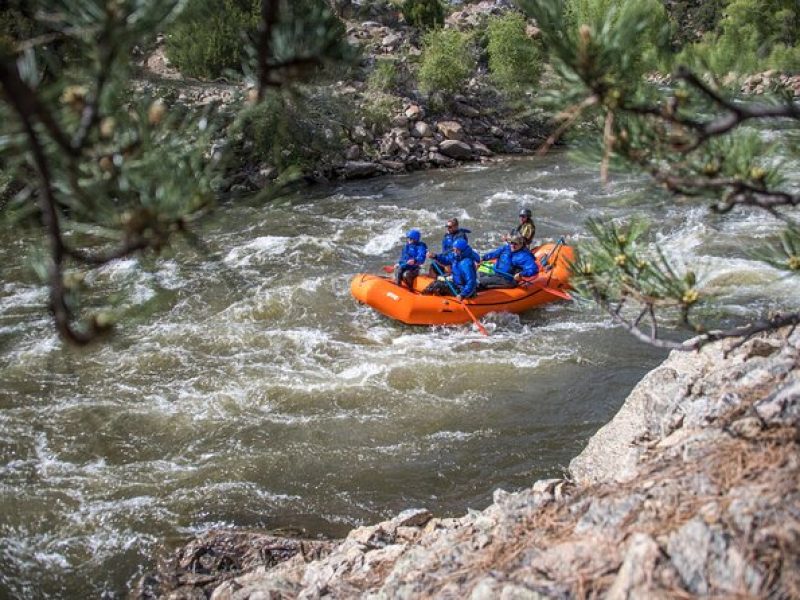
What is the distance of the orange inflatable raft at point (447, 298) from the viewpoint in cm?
741

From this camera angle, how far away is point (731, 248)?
9.04 meters

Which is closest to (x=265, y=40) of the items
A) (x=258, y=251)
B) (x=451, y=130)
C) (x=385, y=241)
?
(x=258, y=251)

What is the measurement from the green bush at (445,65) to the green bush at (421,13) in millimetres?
7282

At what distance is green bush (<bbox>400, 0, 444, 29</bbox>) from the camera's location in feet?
81.4

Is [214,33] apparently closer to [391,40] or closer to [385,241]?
[385,241]

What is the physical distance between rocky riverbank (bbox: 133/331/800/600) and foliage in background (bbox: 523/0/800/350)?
46 centimetres

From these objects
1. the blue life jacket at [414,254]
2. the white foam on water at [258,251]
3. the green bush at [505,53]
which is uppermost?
the green bush at [505,53]

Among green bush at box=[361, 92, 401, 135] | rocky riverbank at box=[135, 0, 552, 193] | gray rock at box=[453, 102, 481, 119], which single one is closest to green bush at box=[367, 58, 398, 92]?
rocky riverbank at box=[135, 0, 552, 193]

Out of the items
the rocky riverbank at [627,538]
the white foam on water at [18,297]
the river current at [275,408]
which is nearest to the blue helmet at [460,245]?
the river current at [275,408]

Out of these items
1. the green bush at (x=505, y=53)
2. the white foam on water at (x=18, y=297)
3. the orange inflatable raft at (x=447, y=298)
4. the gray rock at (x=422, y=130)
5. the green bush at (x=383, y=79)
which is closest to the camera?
the orange inflatable raft at (x=447, y=298)

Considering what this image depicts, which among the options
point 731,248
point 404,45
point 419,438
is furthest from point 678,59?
point 404,45

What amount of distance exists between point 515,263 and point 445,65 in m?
10.6

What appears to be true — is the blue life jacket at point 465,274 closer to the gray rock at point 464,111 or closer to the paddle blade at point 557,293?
the paddle blade at point 557,293

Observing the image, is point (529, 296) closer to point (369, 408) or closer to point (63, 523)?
point (369, 408)
